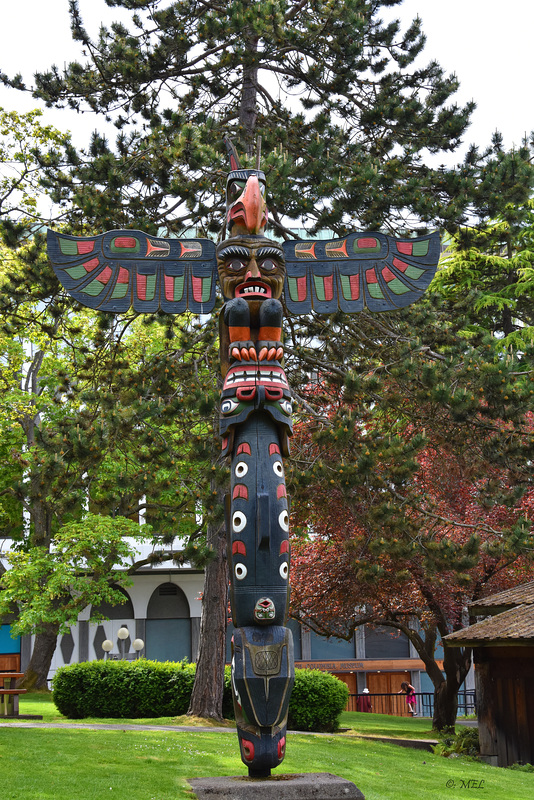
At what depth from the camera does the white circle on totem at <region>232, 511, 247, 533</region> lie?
7.90 m

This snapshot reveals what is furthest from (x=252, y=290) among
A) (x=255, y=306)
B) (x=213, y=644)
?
(x=213, y=644)

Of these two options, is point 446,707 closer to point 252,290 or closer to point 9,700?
point 9,700

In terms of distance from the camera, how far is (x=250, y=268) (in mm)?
9062

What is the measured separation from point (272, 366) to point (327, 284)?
1.87m

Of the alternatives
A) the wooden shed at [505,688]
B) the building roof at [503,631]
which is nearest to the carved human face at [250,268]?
the building roof at [503,631]

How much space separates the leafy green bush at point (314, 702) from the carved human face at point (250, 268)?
10.9 m

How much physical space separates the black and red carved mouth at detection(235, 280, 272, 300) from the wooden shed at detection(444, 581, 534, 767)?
27.1ft

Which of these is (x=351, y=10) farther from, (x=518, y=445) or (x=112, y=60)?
(x=518, y=445)

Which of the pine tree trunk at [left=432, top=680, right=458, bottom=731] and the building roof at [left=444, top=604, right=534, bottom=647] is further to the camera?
the pine tree trunk at [left=432, top=680, right=458, bottom=731]

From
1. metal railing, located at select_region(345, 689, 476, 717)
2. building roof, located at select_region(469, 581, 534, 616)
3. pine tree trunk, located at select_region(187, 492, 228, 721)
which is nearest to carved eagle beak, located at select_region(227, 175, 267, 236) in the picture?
pine tree trunk, located at select_region(187, 492, 228, 721)

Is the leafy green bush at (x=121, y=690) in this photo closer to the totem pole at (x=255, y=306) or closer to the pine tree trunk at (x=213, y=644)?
the pine tree trunk at (x=213, y=644)

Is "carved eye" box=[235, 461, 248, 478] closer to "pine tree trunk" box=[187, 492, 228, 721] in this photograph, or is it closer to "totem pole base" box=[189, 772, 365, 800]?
"totem pole base" box=[189, 772, 365, 800]

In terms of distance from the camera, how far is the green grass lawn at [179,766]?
8.55m

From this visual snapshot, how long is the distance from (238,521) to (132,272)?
349cm
